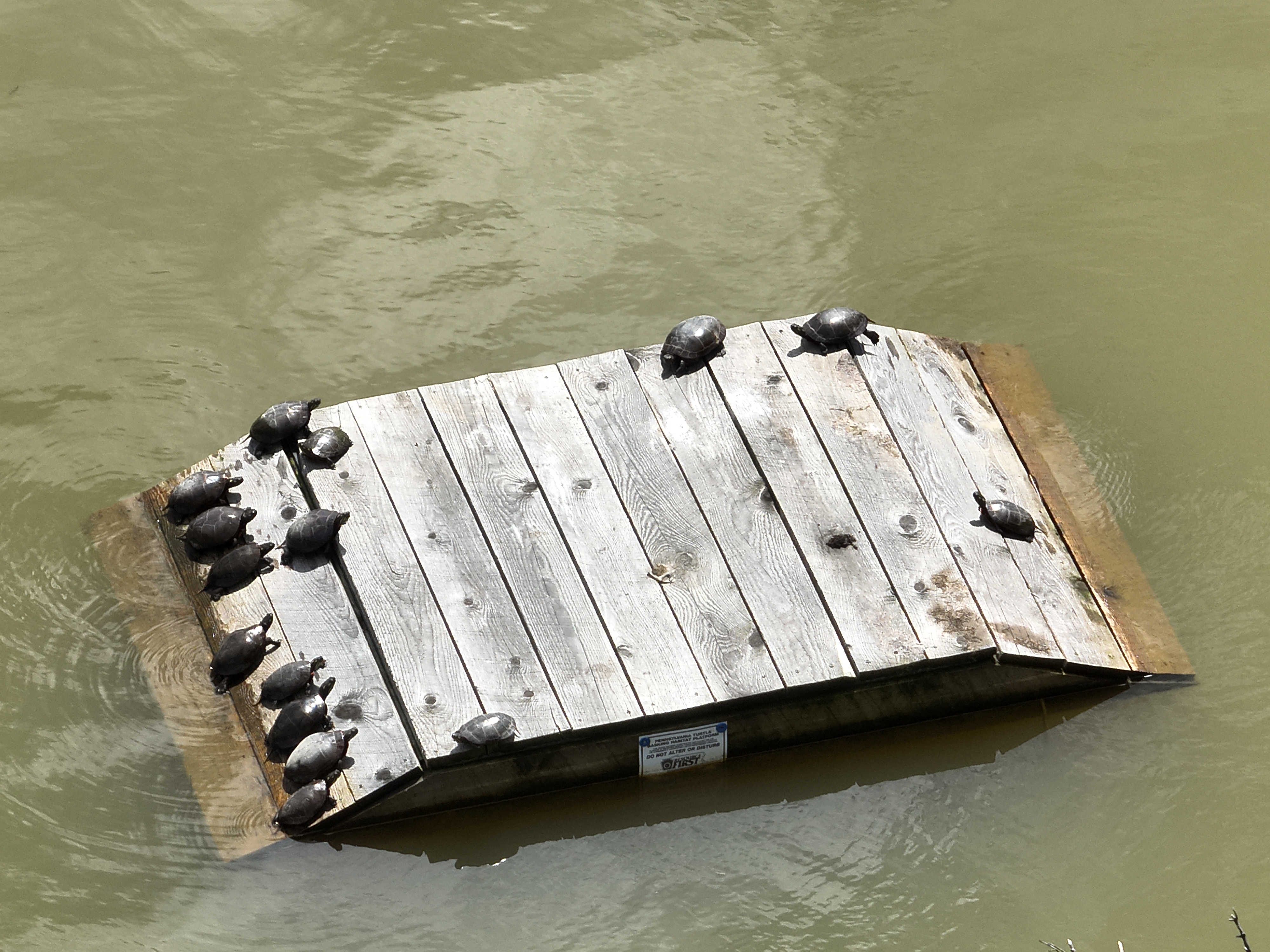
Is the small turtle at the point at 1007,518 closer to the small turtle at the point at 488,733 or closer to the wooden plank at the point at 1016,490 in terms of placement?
the wooden plank at the point at 1016,490

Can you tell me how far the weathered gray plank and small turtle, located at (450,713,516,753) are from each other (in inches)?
2.9

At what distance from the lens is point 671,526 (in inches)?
216

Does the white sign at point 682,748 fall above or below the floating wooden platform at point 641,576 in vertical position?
below

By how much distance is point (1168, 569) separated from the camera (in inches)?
223

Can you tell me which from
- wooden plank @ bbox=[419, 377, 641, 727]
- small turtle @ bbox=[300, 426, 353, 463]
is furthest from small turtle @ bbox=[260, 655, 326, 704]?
small turtle @ bbox=[300, 426, 353, 463]

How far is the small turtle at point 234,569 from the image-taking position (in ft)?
17.6

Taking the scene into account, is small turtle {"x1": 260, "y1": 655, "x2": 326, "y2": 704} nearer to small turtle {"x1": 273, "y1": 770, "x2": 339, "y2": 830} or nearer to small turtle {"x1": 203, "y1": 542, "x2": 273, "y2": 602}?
small turtle {"x1": 273, "y1": 770, "x2": 339, "y2": 830}

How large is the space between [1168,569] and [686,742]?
208 centimetres

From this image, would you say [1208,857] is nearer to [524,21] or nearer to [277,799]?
[277,799]

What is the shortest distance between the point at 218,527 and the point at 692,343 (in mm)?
1998

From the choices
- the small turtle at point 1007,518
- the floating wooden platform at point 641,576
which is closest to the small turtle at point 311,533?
the floating wooden platform at point 641,576

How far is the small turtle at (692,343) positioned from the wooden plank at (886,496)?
0.28 meters

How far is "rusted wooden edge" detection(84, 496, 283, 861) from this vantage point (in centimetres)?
489

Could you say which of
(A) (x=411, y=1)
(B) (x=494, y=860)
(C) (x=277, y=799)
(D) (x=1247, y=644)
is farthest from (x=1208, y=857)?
(A) (x=411, y=1)
